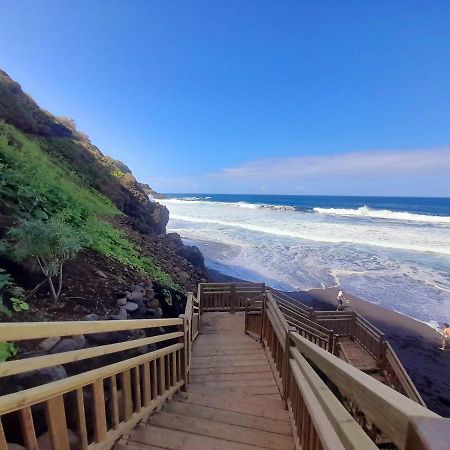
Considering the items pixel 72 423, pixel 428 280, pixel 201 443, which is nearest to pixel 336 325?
pixel 201 443

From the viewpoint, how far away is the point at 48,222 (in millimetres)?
5027

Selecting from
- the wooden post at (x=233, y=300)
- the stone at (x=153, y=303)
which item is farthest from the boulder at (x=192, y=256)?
the stone at (x=153, y=303)

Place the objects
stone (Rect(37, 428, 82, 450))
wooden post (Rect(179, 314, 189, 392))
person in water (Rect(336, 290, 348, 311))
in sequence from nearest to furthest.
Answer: stone (Rect(37, 428, 82, 450)) → wooden post (Rect(179, 314, 189, 392)) → person in water (Rect(336, 290, 348, 311))

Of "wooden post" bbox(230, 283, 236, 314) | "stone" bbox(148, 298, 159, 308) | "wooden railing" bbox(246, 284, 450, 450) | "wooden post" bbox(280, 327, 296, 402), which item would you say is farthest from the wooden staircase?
"wooden post" bbox(230, 283, 236, 314)

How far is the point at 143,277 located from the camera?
7164 mm

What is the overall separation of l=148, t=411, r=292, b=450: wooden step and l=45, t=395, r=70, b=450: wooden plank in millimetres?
1277

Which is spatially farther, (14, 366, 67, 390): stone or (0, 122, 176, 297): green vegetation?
(0, 122, 176, 297): green vegetation

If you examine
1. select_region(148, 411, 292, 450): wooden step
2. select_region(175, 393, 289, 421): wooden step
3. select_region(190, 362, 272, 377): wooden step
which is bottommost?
select_region(190, 362, 272, 377): wooden step

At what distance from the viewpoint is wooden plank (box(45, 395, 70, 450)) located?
5.65 ft

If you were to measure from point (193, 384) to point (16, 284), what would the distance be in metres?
3.01

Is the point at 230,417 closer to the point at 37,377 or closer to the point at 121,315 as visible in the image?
the point at 37,377

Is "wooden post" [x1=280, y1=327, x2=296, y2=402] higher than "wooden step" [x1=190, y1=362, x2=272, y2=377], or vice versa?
"wooden post" [x1=280, y1=327, x2=296, y2=402]

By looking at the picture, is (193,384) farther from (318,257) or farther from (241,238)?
(241,238)

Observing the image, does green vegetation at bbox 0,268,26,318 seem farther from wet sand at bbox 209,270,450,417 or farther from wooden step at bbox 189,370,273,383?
wet sand at bbox 209,270,450,417
